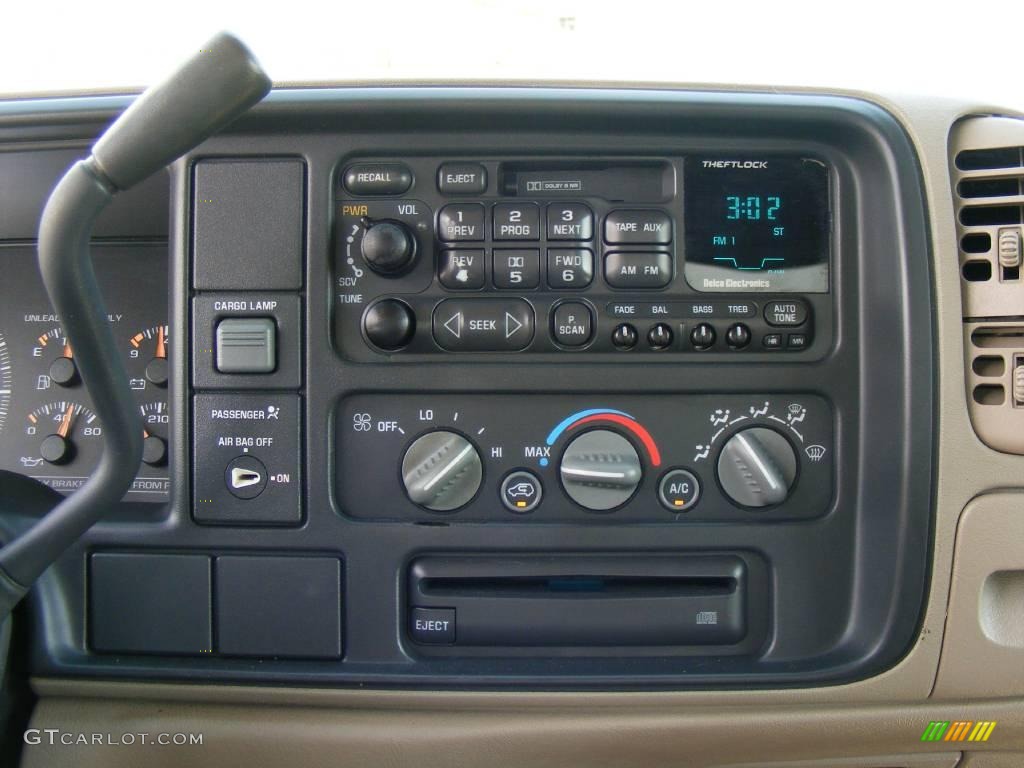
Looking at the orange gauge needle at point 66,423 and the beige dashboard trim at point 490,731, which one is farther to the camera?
the orange gauge needle at point 66,423

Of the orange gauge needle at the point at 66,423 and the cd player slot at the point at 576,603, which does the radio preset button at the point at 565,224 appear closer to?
the cd player slot at the point at 576,603

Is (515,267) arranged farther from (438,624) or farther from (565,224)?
(438,624)

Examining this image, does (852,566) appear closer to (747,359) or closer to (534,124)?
(747,359)

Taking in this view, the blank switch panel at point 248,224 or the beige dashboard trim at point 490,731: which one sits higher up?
the blank switch panel at point 248,224

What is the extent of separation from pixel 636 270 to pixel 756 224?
20 centimetres

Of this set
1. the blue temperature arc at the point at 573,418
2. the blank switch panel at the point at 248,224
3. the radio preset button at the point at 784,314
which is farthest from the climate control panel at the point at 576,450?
the blank switch panel at the point at 248,224

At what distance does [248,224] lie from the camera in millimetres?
1174

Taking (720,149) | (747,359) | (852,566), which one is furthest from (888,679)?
(720,149)

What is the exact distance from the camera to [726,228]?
3.89 feet

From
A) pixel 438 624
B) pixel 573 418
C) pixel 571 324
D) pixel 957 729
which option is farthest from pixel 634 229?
pixel 957 729

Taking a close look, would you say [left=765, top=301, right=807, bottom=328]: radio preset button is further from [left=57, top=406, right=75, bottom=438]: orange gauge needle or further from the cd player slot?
[left=57, top=406, right=75, bottom=438]: orange gauge needle

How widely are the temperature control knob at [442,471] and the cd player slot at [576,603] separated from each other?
103 millimetres

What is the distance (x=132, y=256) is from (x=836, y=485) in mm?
1246

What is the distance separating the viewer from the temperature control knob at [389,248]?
113 cm
